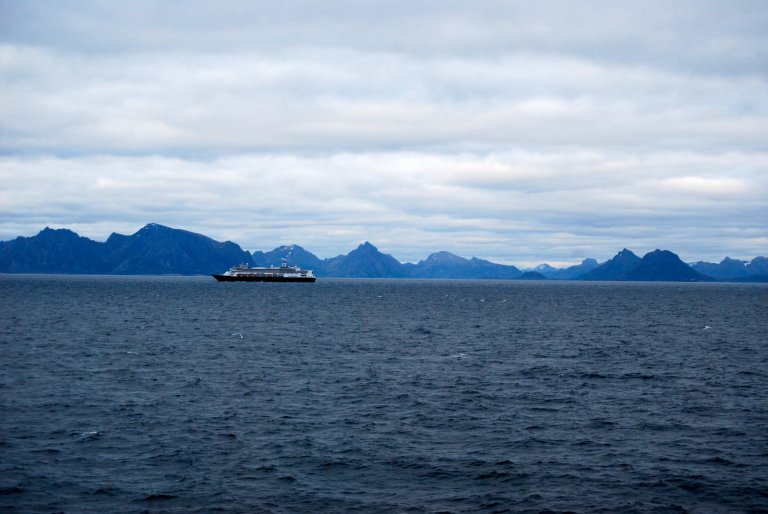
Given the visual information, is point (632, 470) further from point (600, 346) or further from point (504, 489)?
point (600, 346)

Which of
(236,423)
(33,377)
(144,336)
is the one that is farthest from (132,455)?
(144,336)

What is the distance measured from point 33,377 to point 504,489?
146 ft

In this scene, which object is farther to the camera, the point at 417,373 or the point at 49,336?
the point at 49,336

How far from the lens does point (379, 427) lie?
45219 millimetres

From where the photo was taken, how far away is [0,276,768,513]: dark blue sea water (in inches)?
1305

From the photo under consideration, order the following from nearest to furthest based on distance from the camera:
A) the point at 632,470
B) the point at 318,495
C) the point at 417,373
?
the point at 318,495 → the point at 632,470 → the point at 417,373

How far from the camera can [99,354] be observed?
250ft

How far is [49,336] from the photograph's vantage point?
93.2m

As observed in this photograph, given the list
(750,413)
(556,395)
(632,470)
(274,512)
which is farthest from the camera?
(556,395)

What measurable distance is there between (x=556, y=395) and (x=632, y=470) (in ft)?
62.8

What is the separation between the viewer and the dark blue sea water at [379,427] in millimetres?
33156

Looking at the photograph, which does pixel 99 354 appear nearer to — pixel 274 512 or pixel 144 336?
pixel 144 336

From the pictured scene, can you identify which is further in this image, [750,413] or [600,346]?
[600,346]

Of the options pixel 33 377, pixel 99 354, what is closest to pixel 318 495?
pixel 33 377
